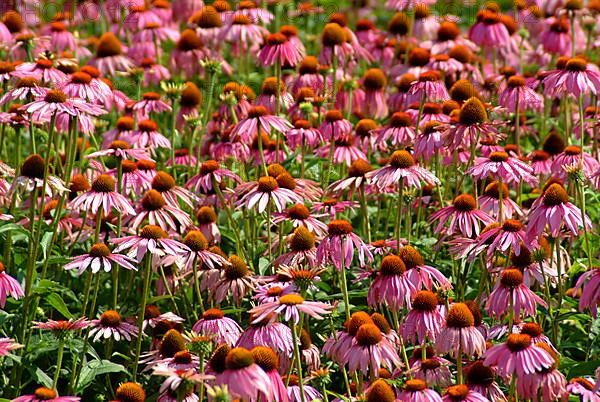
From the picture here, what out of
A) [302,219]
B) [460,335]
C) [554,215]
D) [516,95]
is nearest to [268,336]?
[460,335]

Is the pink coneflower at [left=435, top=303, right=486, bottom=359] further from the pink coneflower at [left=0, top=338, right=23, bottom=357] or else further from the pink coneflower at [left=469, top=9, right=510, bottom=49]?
the pink coneflower at [left=469, top=9, right=510, bottom=49]

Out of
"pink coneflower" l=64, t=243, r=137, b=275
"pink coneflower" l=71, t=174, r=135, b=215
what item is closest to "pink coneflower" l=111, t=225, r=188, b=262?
"pink coneflower" l=64, t=243, r=137, b=275

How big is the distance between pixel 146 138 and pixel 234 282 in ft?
4.14

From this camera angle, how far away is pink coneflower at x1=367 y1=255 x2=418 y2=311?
12.1ft

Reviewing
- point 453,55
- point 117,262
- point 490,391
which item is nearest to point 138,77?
point 453,55

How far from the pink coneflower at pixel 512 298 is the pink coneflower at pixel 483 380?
0.24 metres

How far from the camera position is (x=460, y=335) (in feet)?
11.3

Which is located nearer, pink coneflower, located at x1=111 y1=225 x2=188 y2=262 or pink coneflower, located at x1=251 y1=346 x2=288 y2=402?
pink coneflower, located at x1=251 y1=346 x2=288 y2=402

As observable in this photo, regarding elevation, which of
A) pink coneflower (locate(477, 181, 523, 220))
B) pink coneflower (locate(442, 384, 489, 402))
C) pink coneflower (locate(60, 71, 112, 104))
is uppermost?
pink coneflower (locate(60, 71, 112, 104))

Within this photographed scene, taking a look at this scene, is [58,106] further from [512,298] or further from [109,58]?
A: [109,58]

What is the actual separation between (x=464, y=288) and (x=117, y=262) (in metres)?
1.47

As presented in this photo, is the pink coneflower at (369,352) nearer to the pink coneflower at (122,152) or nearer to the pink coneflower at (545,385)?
the pink coneflower at (545,385)

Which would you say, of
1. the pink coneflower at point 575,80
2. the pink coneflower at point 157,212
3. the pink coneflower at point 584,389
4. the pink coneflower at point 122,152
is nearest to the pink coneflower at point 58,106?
the pink coneflower at point 122,152

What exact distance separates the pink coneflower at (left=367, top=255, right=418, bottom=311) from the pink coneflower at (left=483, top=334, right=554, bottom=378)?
1.57 feet
